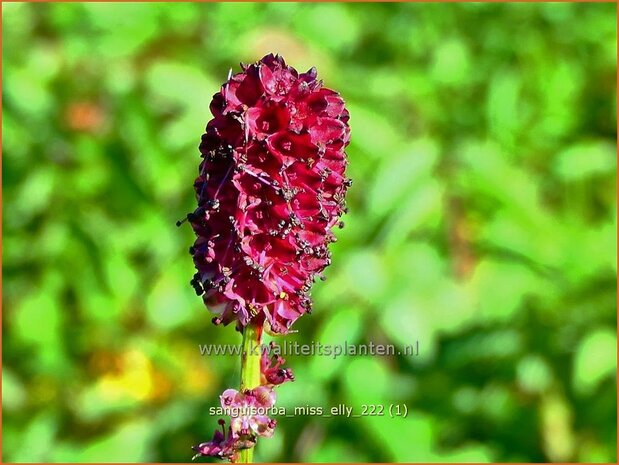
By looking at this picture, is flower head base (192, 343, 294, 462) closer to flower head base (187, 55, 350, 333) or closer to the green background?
flower head base (187, 55, 350, 333)

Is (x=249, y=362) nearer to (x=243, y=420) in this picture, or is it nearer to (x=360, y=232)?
(x=243, y=420)

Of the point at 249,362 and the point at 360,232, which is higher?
the point at 360,232

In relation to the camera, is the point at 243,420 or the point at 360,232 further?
the point at 360,232

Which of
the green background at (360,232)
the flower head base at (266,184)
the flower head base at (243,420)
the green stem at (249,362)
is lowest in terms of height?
the flower head base at (243,420)

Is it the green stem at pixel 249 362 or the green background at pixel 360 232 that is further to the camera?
the green background at pixel 360 232

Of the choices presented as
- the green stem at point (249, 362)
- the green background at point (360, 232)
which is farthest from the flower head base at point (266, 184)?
the green background at point (360, 232)

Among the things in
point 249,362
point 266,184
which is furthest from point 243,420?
point 266,184

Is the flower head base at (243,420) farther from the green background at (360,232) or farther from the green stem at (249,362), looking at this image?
the green background at (360,232)
